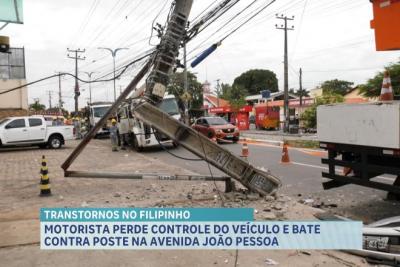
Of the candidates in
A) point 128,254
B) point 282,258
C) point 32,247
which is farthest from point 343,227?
point 32,247

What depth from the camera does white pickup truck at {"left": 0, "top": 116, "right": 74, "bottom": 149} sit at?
923 inches

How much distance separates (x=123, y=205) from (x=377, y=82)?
28.2 m

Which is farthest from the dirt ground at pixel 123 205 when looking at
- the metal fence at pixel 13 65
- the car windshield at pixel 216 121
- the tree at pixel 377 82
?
the metal fence at pixel 13 65

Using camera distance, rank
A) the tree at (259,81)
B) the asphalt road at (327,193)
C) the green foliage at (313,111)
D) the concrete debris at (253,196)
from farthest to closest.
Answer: the tree at (259,81) → the green foliage at (313,111) → the concrete debris at (253,196) → the asphalt road at (327,193)

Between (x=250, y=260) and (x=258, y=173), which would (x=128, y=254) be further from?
(x=258, y=173)

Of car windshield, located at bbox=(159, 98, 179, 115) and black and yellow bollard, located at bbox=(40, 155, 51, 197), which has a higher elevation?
car windshield, located at bbox=(159, 98, 179, 115)

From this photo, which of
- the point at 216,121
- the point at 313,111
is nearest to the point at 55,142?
the point at 216,121

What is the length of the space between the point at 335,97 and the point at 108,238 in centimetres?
3401

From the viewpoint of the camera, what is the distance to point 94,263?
5148 mm

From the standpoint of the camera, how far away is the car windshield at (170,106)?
22.3m

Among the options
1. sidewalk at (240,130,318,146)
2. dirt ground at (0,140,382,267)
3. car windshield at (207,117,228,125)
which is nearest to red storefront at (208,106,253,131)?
sidewalk at (240,130,318,146)

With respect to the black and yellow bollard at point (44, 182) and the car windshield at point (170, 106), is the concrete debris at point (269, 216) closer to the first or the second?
the black and yellow bollard at point (44, 182)
